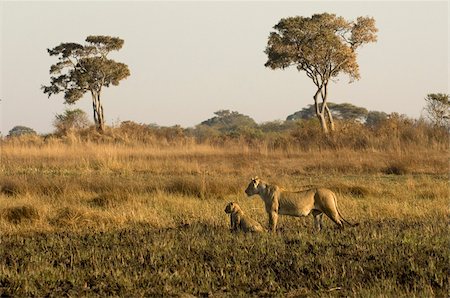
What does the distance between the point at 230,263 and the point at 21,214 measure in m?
4.56

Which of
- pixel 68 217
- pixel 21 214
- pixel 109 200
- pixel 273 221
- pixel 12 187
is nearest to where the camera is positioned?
pixel 273 221

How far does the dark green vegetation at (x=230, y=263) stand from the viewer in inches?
232

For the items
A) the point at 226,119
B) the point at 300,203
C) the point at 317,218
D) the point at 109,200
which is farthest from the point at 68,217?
the point at 226,119

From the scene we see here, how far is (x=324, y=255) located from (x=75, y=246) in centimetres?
300

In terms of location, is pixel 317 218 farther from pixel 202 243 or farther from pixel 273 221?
pixel 202 243

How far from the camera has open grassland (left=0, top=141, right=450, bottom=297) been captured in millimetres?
6000

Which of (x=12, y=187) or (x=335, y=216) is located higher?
(x=12, y=187)

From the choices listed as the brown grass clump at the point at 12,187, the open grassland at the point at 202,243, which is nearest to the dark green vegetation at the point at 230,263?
the open grassland at the point at 202,243

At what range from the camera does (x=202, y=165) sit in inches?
800

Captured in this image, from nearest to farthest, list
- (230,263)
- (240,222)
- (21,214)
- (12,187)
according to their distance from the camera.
→ (230,263) → (240,222) → (21,214) → (12,187)

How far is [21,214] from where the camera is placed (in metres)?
9.90

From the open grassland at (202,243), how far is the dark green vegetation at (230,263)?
0.01 m

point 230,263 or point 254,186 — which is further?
point 254,186

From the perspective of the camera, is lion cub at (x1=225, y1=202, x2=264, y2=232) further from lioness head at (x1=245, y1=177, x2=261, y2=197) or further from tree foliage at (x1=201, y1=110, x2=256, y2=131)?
tree foliage at (x1=201, y1=110, x2=256, y2=131)
